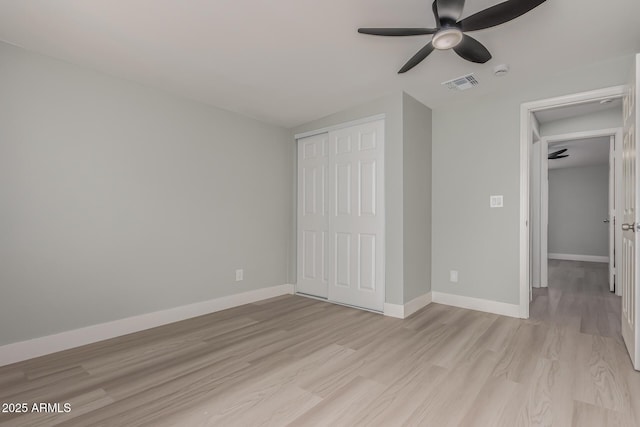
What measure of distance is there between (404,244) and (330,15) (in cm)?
220

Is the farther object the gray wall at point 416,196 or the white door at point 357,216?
the white door at point 357,216

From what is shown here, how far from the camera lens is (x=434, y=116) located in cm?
388

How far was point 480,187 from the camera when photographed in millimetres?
3512

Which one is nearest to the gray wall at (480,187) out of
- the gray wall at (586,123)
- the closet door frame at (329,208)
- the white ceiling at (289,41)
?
the white ceiling at (289,41)

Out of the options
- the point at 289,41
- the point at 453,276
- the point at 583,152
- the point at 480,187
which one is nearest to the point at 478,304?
the point at 453,276

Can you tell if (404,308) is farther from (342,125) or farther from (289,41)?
(289,41)

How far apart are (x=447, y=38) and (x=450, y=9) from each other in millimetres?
189

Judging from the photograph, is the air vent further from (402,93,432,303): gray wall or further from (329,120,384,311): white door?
(329,120,384,311): white door

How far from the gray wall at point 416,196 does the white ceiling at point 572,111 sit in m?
1.60

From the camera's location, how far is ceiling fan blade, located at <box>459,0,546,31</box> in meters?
1.67

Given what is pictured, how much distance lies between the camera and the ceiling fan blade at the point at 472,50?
204 centimetres

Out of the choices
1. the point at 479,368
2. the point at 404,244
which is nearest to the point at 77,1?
the point at 404,244

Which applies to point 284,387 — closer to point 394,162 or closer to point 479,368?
point 479,368

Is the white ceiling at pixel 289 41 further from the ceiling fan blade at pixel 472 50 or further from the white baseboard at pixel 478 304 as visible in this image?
the white baseboard at pixel 478 304
